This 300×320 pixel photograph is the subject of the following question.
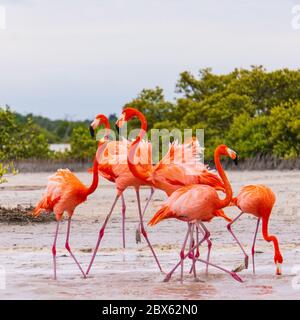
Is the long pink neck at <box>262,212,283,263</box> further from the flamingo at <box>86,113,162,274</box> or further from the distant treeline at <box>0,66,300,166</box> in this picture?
the distant treeline at <box>0,66,300,166</box>

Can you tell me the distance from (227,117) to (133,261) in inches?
725

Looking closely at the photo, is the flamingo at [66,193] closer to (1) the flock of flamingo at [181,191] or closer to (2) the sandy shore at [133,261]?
(1) the flock of flamingo at [181,191]

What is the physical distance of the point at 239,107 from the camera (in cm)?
2842

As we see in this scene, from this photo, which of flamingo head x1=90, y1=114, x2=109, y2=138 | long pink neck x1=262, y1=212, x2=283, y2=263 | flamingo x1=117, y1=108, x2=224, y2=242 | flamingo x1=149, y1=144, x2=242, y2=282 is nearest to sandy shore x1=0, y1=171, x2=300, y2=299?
long pink neck x1=262, y1=212, x2=283, y2=263

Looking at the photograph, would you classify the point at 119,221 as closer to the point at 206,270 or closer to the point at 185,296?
the point at 206,270

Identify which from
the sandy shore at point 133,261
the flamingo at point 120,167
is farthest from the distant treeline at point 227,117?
the flamingo at point 120,167

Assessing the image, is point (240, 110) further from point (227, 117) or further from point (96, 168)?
point (96, 168)

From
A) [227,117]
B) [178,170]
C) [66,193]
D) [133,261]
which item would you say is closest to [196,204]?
[178,170]

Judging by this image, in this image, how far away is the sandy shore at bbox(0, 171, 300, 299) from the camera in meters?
8.52

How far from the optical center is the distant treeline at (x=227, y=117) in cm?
2541

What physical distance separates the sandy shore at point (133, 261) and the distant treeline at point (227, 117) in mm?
9875

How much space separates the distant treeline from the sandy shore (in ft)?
32.4

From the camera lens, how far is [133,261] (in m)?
10.2
